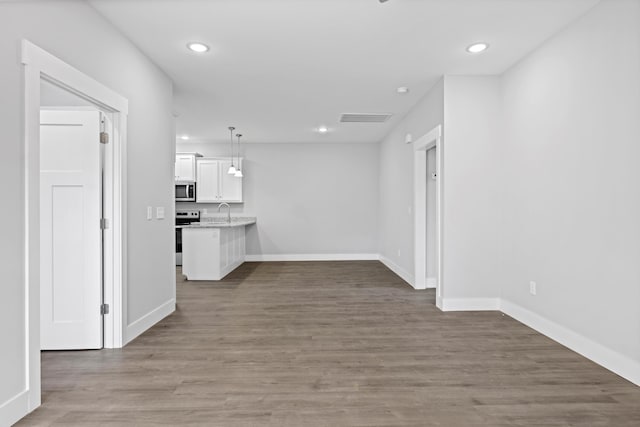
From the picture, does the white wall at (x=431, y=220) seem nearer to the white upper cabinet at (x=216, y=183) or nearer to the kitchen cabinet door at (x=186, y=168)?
the white upper cabinet at (x=216, y=183)

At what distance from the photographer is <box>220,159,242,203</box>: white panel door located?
25.3 feet

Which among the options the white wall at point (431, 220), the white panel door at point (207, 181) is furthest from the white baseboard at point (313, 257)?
the white wall at point (431, 220)

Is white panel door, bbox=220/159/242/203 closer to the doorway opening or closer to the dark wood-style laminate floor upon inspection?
the dark wood-style laminate floor

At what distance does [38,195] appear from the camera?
2.03 metres

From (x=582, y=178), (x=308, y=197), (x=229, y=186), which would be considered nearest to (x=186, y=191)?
(x=229, y=186)

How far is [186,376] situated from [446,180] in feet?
10.6

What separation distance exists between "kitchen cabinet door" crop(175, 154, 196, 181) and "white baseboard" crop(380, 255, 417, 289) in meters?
4.61

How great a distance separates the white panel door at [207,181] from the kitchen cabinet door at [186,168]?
0.12 m

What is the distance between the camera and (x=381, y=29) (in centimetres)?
295

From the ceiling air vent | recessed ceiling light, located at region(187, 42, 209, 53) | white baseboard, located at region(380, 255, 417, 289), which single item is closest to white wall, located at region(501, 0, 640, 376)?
white baseboard, located at region(380, 255, 417, 289)

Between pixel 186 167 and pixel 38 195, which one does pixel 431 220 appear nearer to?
pixel 38 195

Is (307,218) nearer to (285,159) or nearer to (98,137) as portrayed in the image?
(285,159)

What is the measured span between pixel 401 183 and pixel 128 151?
168 inches

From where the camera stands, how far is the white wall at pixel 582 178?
7.79 ft
